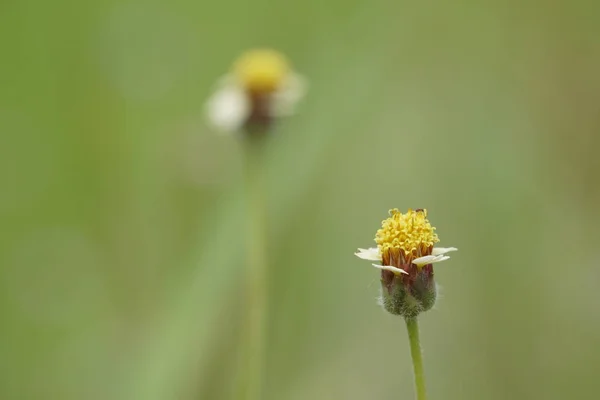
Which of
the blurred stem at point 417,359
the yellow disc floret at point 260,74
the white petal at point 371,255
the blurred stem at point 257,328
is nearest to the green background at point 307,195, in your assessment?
the blurred stem at point 257,328

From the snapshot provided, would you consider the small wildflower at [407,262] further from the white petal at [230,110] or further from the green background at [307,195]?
the white petal at [230,110]

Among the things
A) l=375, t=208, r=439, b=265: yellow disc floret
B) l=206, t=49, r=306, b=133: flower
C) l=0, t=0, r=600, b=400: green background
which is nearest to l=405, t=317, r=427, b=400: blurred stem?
l=375, t=208, r=439, b=265: yellow disc floret

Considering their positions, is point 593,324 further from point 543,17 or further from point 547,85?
point 543,17

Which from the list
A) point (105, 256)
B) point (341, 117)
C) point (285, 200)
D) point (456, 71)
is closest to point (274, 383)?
point (285, 200)

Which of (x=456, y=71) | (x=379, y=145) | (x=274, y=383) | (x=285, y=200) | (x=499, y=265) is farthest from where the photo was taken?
(x=456, y=71)

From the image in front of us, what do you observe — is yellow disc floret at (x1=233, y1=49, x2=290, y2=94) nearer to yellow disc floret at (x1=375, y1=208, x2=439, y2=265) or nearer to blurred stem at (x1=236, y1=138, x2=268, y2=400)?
blurred stem at (x1=236, y1=138, x2=268, y2=400)
